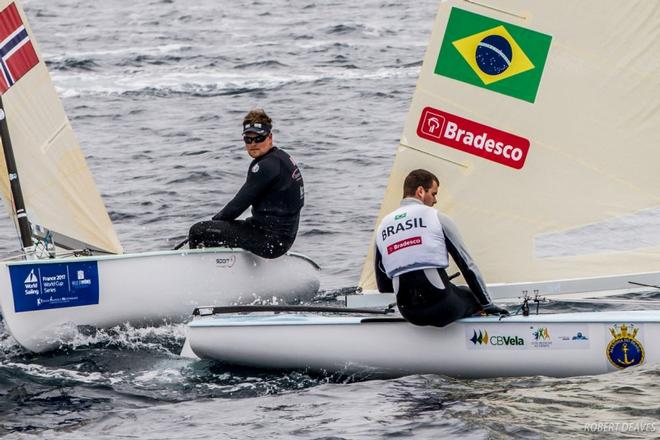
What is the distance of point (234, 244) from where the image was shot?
27.6 ft

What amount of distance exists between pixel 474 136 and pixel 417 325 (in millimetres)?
1175

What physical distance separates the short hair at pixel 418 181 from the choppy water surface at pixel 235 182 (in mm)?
1036

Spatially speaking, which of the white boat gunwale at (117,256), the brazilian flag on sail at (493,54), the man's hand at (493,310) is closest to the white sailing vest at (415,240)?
the man's hand at (493,310)

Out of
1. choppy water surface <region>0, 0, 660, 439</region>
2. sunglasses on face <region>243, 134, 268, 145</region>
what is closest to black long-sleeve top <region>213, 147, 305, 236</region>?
sunglasses on face <region>243, 134, 268, 145</region>

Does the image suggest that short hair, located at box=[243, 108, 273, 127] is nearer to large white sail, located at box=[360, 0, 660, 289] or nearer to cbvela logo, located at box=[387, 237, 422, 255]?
large white sail, located at box=[360, 0, 660, 289]

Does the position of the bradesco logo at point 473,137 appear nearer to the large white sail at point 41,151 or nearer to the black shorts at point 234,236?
the black shorts at point 234,236

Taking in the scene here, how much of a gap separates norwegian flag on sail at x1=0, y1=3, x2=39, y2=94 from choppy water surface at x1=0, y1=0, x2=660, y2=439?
191cm

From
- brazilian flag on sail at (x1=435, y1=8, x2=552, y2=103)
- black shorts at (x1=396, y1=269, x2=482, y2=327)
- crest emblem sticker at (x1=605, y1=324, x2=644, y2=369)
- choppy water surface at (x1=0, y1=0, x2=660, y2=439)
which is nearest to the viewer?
choppy water surface at (x1=0, y1=0, x2=660, y2=439)

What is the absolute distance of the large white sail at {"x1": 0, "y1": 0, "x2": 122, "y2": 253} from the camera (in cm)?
845

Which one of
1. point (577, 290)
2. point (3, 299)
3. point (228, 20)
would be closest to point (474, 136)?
point (577, 290)

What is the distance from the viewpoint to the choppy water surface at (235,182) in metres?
6.11

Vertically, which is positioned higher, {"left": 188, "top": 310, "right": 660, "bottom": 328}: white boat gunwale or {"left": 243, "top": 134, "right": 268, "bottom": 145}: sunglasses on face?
{"left": 243, "top": 134, "right": 268, "bottom": 145}: sunglasses on face

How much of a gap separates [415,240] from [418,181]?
1.10ft

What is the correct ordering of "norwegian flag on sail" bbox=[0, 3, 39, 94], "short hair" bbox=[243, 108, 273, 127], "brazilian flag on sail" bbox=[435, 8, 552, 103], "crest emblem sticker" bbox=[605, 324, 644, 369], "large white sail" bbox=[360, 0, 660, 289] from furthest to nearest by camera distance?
"norwegian flag on sail" bbox=[0, 3, 39, 94] → "short hair" bbox=[243, 108, 273, 127] → "brazilian flag on sail" bbox=[435, 8, 552, 103] → "large white sail" bbox=[360, 0, 660, 289] → "crest emblem sticker" bbox=[605, 324, 644, 369]
